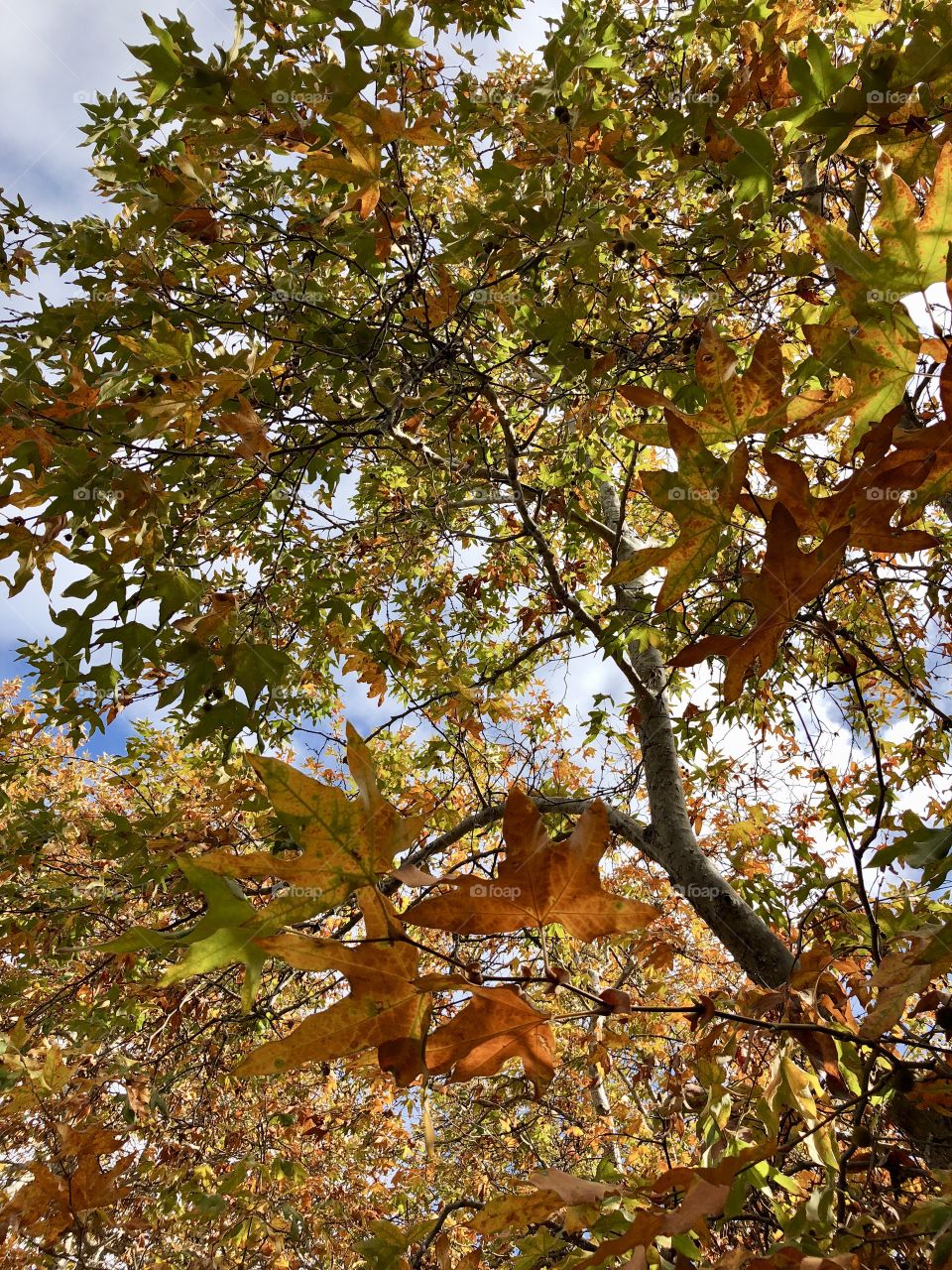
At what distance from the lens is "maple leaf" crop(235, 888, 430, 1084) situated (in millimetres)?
724

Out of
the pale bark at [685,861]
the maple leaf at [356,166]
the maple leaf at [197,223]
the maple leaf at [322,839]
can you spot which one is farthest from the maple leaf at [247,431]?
the maple leaf at [322,839]

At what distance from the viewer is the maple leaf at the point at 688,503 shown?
0.96 metres

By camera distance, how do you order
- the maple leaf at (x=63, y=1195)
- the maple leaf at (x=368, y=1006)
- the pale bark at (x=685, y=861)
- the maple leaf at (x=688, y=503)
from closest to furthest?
the maple leaf at (x=368, y=1006) → the maple leaf at (x=688, y=503) → the maple leaf at (x=63, y=1195) → the pale bark at (x=685, y=861)

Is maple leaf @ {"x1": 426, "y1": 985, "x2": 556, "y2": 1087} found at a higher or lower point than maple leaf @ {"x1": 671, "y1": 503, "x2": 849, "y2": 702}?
lower

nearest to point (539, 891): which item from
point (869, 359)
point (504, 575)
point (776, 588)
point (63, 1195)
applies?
point (776, 588)

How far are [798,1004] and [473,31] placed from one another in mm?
4178

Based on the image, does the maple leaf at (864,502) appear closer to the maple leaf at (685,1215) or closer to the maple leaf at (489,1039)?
the maple leaf at (489,1039)

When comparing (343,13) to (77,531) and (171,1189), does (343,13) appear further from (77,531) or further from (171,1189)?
(171,1189)

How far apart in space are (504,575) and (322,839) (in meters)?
4.73

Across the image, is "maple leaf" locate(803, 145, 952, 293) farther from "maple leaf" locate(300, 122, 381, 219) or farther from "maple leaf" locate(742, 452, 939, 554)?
"maple leaf" locate(300, 122, 381, 219)

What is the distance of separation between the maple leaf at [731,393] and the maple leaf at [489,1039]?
800mm

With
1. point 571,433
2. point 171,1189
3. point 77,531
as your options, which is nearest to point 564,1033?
point 171,1189

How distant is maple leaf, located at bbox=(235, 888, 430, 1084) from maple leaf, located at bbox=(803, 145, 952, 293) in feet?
3.44

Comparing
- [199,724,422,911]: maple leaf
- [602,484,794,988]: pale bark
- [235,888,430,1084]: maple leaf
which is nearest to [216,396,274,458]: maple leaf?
[602,484,794,988]: pale bark
